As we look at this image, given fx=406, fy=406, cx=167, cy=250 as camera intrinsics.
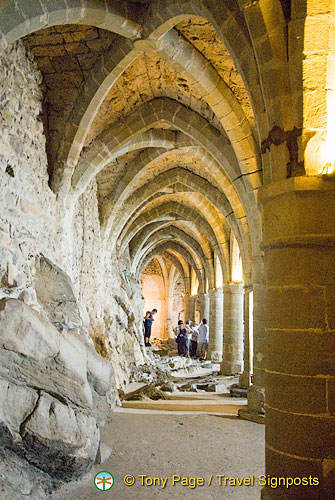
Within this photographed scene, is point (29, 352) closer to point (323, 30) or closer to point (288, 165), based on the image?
point (288, 165)

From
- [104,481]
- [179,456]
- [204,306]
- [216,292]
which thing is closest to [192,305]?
[204,306]

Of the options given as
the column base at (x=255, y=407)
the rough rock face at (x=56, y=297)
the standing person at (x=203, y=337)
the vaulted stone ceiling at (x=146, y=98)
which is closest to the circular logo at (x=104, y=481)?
the rough rock face at (x=56, y=297)

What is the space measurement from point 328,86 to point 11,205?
316 cm

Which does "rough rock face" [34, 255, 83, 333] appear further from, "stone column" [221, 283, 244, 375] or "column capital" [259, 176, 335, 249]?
"stone column" [221, 283, 244, 375]

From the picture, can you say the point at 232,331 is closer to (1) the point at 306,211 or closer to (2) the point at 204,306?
(2) the point at 204,306

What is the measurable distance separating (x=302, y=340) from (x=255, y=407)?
3146mm

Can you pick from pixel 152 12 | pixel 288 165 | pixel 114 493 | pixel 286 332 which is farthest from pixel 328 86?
pixel 114 493

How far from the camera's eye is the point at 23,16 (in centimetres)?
372

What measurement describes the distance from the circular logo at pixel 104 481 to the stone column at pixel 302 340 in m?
1.17

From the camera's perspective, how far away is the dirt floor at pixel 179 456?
288 centimetres

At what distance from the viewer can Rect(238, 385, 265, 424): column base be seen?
5004mm

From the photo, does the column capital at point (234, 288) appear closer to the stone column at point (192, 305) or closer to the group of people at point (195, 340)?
the group of people at point (195, 340)

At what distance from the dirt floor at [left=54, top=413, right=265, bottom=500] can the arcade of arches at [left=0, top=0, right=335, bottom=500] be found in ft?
0.98

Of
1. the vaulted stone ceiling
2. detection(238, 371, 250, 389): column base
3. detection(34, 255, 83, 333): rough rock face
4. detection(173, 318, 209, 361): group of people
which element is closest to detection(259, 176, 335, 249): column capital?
the vaulted stone ceiling
